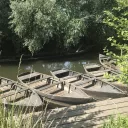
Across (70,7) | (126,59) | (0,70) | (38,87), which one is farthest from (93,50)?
(126,59)

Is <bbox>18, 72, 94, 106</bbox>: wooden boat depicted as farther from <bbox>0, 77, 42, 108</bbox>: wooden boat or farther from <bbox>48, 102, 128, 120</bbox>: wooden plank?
<bbox>48, 102, 128, 120</bbox>: wooden plank

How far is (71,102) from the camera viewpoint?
9828 mm

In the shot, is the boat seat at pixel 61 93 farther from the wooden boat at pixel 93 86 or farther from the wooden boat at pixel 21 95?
the wooden boat at pixel 21 95

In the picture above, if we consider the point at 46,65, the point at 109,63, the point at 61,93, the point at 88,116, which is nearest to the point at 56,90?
the point at 61,93

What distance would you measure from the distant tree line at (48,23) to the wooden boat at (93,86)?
5.52 metres

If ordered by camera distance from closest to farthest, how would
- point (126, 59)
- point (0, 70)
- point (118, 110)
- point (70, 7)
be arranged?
point (126, 59)
point (118, 110)
point (0, 70)
point (70, 7)

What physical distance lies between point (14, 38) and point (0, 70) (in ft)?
10.0

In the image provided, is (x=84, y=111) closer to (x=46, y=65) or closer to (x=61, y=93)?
(x=61, y=93)

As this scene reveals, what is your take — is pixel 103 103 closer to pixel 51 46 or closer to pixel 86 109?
pixel 86 109

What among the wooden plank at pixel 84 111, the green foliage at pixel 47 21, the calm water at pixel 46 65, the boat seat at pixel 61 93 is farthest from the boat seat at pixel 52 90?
the green foliage at pixel 47 21

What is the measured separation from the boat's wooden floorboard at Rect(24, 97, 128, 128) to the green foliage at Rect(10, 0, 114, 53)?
35.2 feet

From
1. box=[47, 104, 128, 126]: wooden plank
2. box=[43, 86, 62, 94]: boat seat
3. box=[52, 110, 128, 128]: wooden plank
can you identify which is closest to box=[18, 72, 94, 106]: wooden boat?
box=[43, 86, 62, 94]: boat seat

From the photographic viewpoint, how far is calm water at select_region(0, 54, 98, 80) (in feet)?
57.8

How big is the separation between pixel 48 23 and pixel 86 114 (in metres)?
11.6
